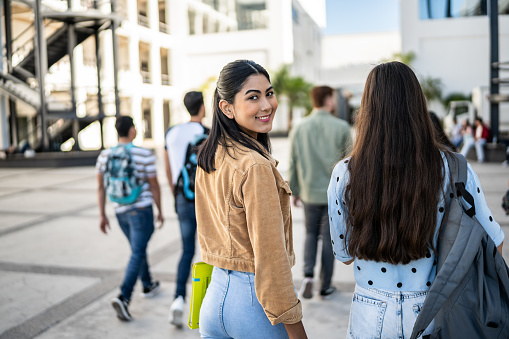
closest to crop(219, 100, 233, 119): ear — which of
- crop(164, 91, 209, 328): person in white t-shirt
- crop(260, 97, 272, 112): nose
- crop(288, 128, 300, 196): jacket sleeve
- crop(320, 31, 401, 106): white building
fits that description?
crop(260, 97, 272, 112): nose

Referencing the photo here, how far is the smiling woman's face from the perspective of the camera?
1.64 m

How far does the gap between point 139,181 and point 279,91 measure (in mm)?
31428

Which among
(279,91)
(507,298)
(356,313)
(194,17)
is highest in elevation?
(194,17)

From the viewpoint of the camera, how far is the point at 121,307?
12.1 feet

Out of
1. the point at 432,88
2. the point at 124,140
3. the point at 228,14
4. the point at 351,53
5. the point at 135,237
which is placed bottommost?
the point at 135,237

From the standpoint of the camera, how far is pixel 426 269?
1.66 meters

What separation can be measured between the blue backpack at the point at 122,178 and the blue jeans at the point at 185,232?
0.38 m

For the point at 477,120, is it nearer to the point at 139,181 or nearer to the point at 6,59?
the point at 139,181

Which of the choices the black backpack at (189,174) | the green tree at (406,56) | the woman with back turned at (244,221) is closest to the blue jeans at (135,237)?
the black backpack at (189,174)

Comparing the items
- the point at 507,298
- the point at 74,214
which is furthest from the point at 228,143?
the point at 74,214

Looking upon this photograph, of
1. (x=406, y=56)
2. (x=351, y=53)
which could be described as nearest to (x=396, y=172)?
(x=406, y=56)

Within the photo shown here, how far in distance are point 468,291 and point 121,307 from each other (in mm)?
2835

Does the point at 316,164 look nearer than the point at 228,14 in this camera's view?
Yes

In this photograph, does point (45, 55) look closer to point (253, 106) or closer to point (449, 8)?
point (253, 106)
